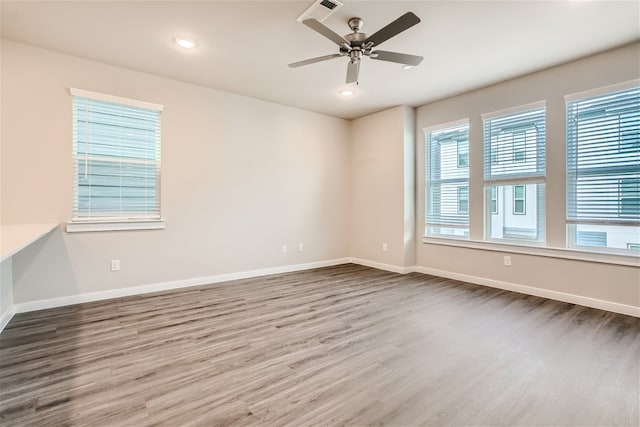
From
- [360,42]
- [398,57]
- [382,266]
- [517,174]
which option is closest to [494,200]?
[517,174]

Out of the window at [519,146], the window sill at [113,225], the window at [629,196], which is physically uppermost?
the window at [519,146]

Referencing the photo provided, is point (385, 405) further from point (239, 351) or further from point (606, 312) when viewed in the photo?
point (606, 312)

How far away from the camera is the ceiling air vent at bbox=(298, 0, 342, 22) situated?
2.37 metres

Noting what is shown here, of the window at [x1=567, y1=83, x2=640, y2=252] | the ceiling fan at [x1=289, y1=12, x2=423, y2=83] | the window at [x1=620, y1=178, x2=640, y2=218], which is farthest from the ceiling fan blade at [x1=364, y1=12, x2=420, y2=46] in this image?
the window at [x1=620, y1=178, x2=640, y2=218]

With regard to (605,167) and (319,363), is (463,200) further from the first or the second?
(319,363)

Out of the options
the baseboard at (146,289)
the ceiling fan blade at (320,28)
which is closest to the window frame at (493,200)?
the baseboard at (146,289)

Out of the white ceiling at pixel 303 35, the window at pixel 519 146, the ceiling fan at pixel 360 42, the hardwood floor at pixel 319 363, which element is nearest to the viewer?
the hardwood floor at pixel 319 363

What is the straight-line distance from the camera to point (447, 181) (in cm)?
470

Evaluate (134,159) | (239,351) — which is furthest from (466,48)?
(134,159)

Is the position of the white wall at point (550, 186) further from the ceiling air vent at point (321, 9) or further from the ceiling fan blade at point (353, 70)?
the ceiling air vent at point (321, 9)

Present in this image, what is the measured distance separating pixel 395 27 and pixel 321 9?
630 millimetres

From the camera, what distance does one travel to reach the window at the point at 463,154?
4.45 m

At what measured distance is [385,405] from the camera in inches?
66.7

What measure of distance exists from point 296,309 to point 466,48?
320 centimetres
